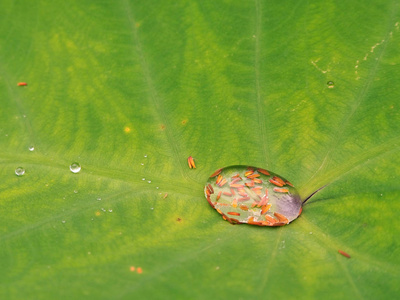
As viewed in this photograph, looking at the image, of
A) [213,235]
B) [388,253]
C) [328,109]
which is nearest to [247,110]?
[328,109]

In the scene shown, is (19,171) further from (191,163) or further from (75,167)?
(191,163)

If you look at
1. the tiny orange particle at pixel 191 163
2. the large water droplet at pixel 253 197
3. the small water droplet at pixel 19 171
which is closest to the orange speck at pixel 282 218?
the large water droplet at pixel 253 197

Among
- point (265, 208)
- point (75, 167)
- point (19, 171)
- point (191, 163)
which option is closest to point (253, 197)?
point (265, 208)

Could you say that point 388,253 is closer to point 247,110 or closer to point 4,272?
point 247,110

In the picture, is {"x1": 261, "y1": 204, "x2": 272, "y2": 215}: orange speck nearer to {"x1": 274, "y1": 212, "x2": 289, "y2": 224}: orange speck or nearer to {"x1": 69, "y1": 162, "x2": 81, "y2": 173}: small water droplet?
{"x1": 274, "y1": 212, "x2": 289, "y2": 224}: orange speck

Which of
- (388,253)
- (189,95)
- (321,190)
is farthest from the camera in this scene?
(189,95)

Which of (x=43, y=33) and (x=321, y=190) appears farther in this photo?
(x=43, y=33)

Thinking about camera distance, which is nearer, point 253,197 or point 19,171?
point 253,197
